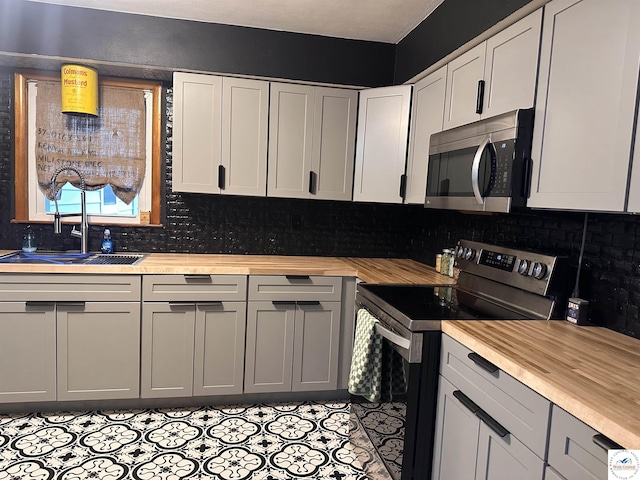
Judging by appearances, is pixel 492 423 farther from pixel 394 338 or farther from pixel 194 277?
pixel 194 277

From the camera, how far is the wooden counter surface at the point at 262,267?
2395mm

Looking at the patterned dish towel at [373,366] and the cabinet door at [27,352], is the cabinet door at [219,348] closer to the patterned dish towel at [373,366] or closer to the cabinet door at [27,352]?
the cabinet door at [27,352]

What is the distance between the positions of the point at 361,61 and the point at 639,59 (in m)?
1.98

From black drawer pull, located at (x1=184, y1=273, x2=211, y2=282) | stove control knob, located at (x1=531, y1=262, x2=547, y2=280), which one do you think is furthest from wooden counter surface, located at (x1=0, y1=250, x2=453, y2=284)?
stove control knob, located at (x1=531, y1=262, x2=547, y2=280)

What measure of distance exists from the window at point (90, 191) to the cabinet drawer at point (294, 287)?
0.99 meters

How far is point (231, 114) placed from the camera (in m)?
2.76

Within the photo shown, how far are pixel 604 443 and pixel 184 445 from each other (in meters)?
1.99

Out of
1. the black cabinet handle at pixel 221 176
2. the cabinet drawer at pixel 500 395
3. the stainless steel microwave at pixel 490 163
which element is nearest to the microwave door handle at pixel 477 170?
the stainless steel microwave at pixel 490 163

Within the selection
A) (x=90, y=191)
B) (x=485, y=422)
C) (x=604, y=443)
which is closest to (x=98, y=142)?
(x=90, y=191)

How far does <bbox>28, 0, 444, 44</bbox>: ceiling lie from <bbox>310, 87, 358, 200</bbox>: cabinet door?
0.41 m

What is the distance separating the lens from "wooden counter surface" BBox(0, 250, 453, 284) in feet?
7.86

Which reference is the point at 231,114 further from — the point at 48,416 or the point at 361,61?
the point at 48,416

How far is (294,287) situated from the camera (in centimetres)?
265

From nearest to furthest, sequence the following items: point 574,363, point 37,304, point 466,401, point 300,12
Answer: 1. point 574,363
2. point 466,401
3. point 37,304
4. point 300,12
